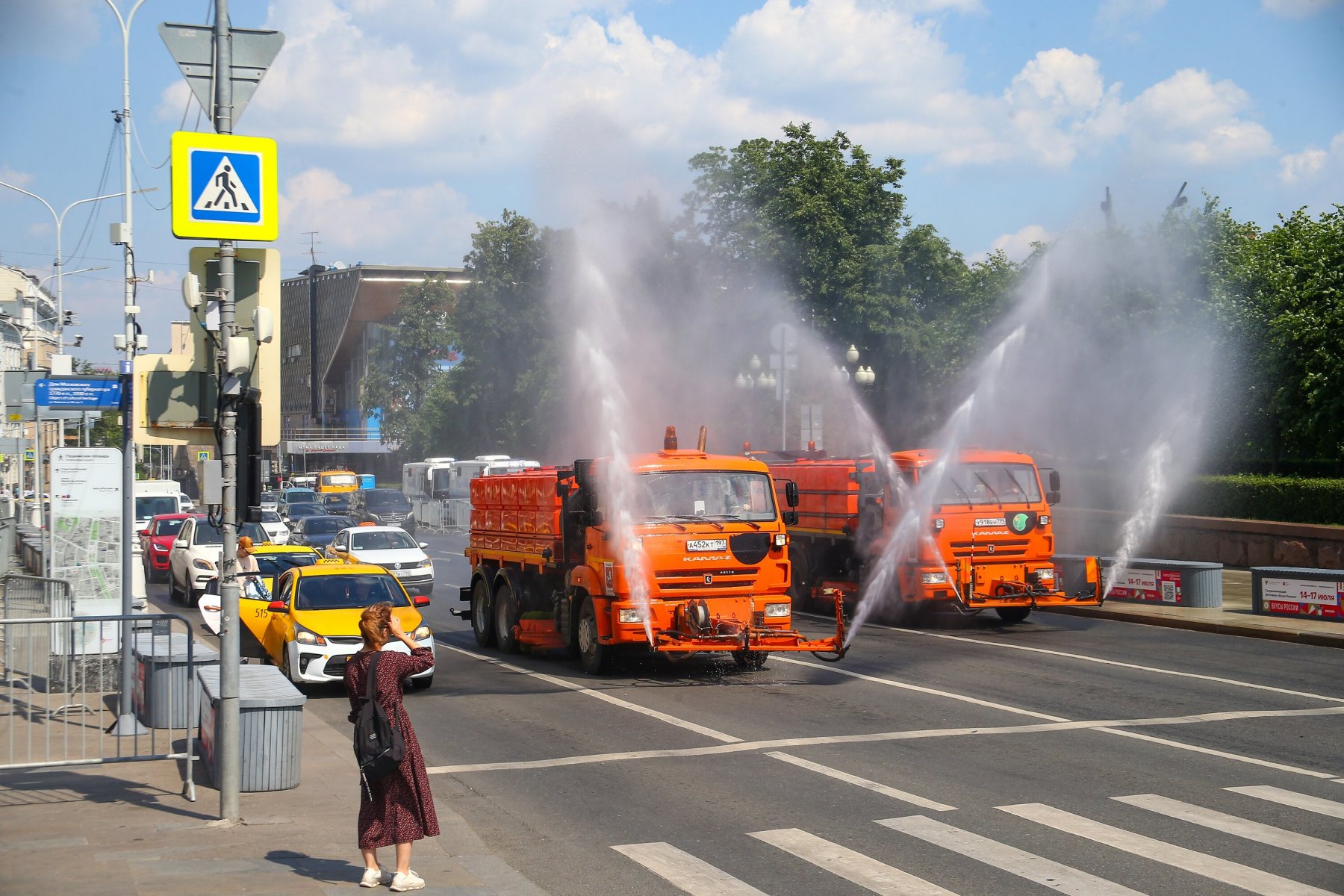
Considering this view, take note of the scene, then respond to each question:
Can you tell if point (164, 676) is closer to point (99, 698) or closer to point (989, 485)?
point (99, 698)

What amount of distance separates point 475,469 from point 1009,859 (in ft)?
152

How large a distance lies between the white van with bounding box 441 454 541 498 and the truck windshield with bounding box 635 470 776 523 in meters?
32.0

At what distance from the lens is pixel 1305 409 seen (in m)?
31.1

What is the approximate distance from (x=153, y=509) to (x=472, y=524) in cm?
2122

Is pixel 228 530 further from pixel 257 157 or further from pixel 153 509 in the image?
pixel 153 509

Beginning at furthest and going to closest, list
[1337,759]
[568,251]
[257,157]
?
[568,251], [1337,759], [257,157]

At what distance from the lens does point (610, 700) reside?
566 inches

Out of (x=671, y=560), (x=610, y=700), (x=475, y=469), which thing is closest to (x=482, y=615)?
(x=671, y=560)

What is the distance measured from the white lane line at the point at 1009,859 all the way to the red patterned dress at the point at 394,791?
10.5ft

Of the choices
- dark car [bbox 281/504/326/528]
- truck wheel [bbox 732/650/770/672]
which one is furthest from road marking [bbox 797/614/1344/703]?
dark car [bbox 281/504/326/528]

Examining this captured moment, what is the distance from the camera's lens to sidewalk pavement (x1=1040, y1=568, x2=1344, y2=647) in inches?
741

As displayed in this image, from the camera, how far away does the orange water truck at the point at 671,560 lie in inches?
596

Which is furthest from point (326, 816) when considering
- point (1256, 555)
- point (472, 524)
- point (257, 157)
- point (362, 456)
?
point (362, 456)

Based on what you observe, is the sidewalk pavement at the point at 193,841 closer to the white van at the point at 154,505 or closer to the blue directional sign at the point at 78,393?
the blue directional sign at the point at 78,393
